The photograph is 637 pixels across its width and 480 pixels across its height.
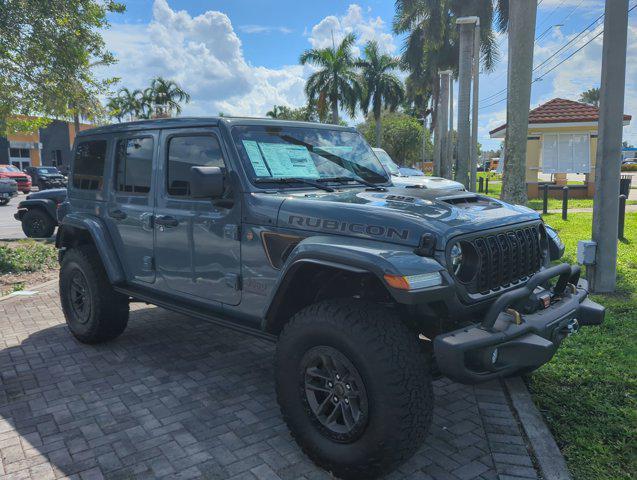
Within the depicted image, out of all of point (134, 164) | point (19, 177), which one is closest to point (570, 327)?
point (134, 164)

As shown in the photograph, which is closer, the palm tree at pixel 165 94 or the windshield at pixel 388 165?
the windshield at pixel 388 165

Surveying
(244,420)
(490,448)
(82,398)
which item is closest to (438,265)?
(490,448)

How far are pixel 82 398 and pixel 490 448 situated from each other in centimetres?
299

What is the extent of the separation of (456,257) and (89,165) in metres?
3.88

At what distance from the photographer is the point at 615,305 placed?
19.4 feet

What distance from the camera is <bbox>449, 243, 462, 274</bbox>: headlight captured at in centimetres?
296

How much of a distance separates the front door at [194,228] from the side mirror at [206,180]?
0.18m

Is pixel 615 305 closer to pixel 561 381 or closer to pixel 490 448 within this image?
pixel 561 381

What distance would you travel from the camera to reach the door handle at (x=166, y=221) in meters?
4.11

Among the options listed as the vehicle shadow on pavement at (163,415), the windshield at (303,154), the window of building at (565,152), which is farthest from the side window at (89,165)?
the window of building at (565,152)

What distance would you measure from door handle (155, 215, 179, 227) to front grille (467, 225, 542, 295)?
224cm

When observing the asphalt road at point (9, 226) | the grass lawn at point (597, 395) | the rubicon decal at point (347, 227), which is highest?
the rubicon decal at point (347, 227)

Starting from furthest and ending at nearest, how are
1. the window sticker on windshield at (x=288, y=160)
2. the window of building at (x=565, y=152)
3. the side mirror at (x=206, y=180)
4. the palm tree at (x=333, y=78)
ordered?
the palm tree at (x=333, y=78) → the window of building at (x=565, y=152) → the window sticker on windshield at (x=288, y=160) → the side mirror at (x=206, y=180)

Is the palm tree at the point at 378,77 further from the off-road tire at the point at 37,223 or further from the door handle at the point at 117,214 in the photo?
the door handle at the point at 117,214
